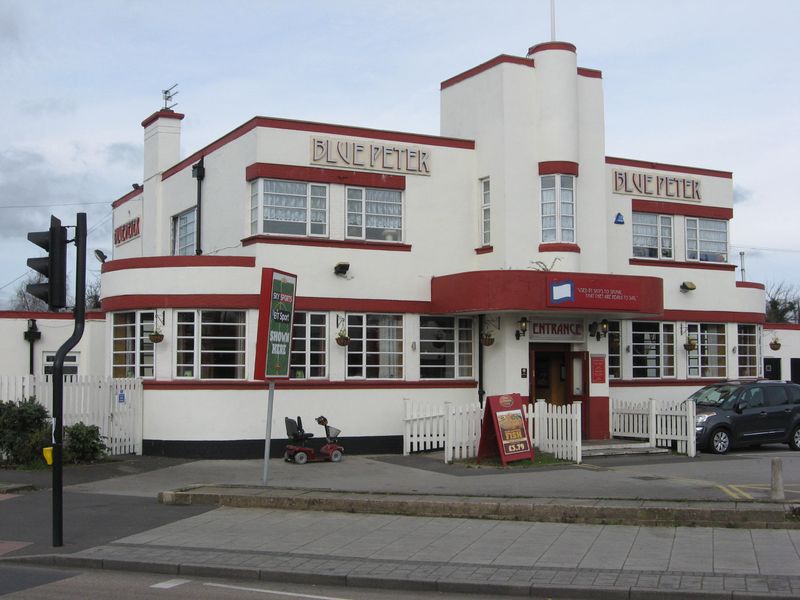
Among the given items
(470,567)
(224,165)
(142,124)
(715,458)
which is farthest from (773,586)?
(142,124)

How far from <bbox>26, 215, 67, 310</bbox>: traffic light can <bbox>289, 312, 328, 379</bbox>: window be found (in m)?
9.68

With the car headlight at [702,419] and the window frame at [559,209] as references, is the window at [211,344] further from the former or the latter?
the car headlight at [702,419]

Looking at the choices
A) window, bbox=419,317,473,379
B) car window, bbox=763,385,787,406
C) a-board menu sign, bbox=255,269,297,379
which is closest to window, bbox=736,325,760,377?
car window, bbox=763,385,787,406

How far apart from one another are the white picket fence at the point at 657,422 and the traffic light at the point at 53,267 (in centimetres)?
1427

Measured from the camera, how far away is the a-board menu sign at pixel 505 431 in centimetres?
1889

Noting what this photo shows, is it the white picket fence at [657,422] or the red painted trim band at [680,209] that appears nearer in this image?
the white picket fence at [657,422]

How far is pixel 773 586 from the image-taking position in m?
9.20

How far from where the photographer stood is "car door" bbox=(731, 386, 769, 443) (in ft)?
72.8

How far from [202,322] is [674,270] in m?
12.9

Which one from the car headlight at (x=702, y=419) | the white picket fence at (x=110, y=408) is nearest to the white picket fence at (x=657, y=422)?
the car headlight at (x=702, y=419)

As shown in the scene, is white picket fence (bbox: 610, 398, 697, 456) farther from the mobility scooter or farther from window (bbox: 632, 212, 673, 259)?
the mobility scooter

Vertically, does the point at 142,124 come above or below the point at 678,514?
above

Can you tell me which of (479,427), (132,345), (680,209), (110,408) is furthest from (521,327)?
(110,408)

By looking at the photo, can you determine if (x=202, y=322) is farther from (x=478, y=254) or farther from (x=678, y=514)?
(x=678, y=514)
